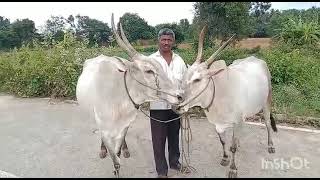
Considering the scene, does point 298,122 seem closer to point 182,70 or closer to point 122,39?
point 182,70

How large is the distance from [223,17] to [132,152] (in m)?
15.2

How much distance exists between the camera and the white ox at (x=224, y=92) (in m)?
4.29

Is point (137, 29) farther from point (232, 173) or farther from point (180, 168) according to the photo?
point (232, 173)

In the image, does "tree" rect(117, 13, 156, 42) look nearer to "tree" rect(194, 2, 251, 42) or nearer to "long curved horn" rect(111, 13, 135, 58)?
"tree" rect(194, 2, 251, 42)

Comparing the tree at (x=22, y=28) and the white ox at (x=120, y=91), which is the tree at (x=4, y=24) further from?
the white ox at (x=120, y=91)

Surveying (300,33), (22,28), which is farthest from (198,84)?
(22,28)

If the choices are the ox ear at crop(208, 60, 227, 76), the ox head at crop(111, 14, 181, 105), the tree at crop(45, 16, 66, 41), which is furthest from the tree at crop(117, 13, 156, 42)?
the ox head at crop(111, 14, 181, 105)

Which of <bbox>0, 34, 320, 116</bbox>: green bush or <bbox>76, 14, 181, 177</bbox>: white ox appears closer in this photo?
<bbox>76, 14, 181, 177</bbox>: white ox

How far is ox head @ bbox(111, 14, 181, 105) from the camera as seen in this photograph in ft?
13.3

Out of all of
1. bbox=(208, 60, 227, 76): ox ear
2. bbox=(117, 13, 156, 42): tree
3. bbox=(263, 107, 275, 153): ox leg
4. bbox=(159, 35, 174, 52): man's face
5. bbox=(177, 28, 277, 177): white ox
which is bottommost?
bbox=(263, 107, 275, 153): ox leg

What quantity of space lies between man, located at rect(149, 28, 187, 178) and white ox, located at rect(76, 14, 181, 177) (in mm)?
171

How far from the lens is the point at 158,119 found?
174 inches

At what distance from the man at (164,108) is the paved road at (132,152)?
0.42 m

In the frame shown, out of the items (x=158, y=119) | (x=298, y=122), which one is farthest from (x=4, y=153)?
(x=298, y=122)
